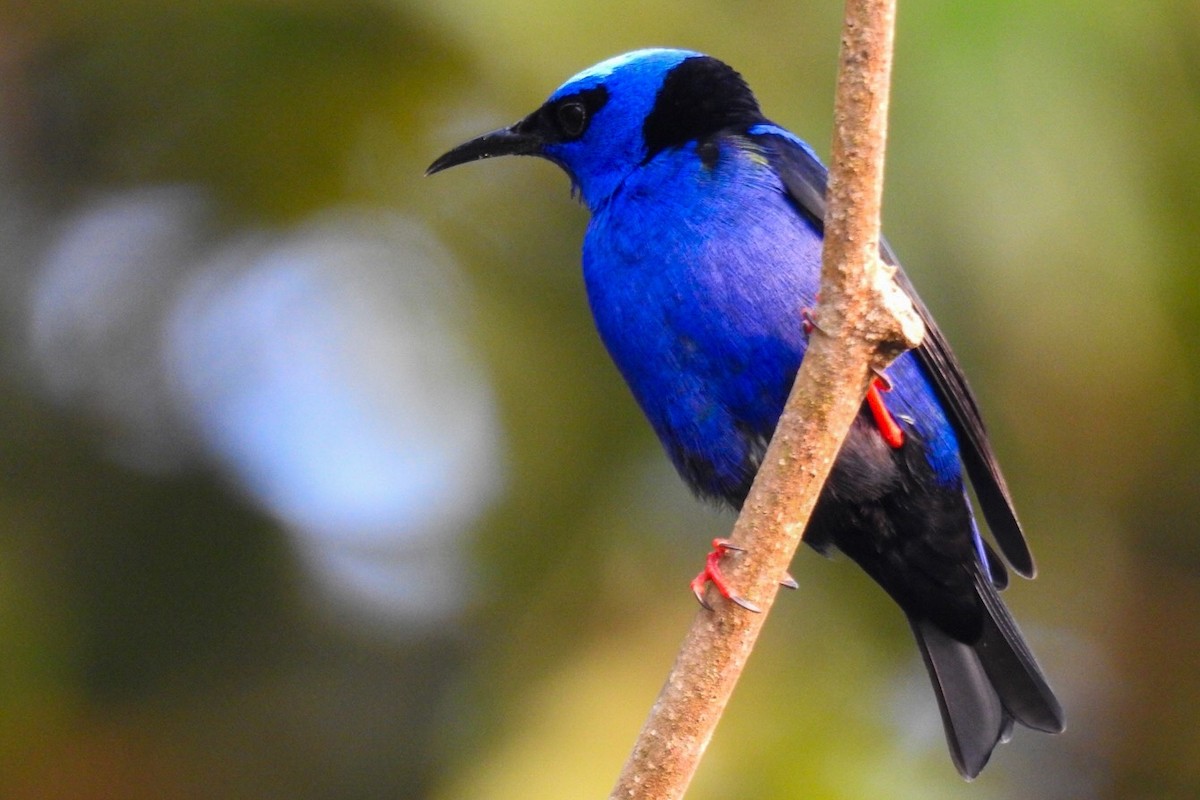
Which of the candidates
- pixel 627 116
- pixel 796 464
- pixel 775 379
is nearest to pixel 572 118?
pixel 627 116

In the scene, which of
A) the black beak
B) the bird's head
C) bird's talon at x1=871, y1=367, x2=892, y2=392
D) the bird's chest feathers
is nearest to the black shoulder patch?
the bird's head

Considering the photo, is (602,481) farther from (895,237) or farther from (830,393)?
(830,393)

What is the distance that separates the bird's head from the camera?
3945mm

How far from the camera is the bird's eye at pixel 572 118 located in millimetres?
4172

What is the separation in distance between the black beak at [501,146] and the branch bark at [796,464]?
1.81 m

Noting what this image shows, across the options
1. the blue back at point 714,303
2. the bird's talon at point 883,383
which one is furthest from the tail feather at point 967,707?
the bird's talon at point 883,383

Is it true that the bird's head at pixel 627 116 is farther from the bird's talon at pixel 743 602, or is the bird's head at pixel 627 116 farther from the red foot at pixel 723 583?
the bird's talon at pixel 743 602

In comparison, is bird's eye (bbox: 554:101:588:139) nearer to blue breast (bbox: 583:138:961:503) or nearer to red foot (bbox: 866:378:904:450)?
blue breast (bbox: 583:138:961:503)

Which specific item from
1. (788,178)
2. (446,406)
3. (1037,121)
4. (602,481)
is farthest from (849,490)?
(446,406)

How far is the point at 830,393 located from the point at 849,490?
0.96 meters

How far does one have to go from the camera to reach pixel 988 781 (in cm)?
515

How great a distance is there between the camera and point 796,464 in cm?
271

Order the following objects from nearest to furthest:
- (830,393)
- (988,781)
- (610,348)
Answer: (830,393) → (610,348) → (988,781)

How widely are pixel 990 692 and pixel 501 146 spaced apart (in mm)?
2060
